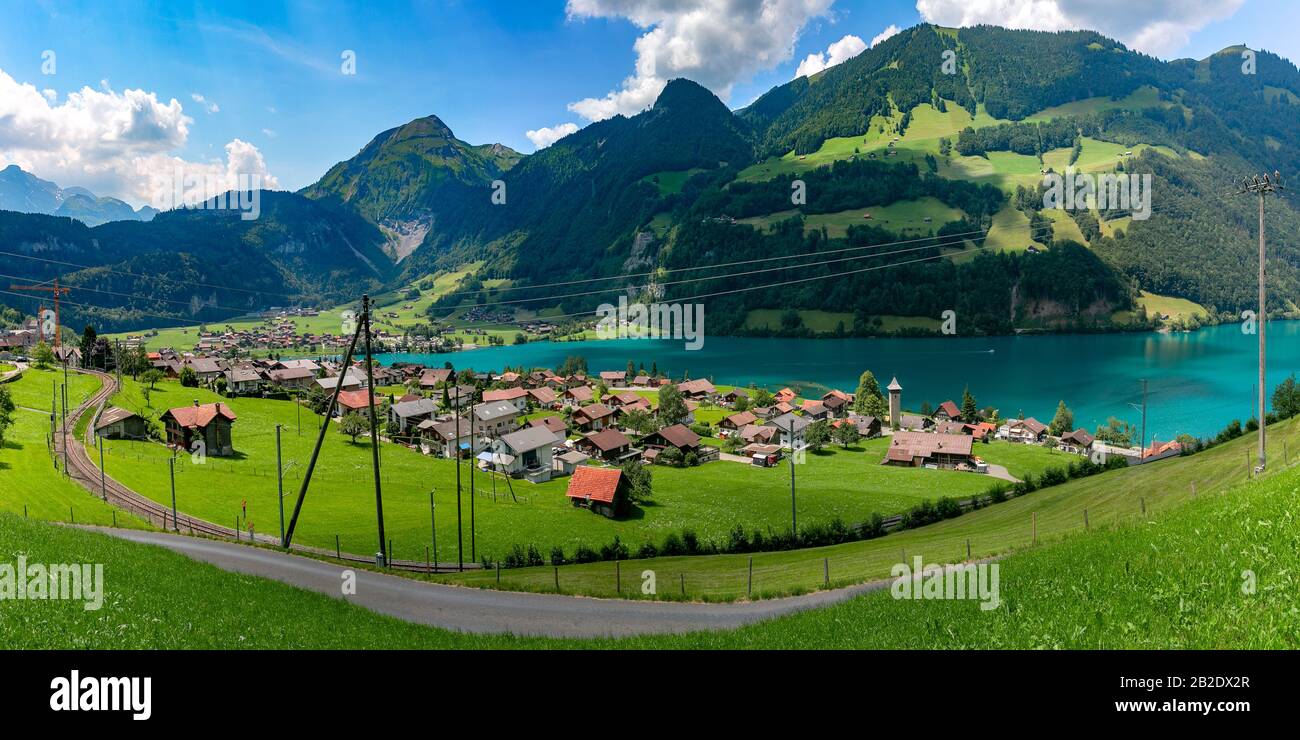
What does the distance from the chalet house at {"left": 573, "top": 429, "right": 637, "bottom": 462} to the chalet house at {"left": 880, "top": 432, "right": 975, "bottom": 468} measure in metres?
28.1

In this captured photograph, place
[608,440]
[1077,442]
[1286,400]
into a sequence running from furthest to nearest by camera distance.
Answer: [1077,442]
[608,440]
[1286,400]

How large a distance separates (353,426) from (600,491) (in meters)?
33.2

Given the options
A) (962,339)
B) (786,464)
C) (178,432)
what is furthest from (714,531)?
(962,339)

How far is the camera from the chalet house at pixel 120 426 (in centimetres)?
5700

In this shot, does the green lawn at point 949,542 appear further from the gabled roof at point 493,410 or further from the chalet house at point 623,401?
the chalet house at point 623,401

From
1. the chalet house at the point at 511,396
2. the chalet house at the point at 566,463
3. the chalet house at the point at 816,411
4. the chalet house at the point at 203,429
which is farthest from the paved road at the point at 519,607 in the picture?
the chalet house at the point at 816,411

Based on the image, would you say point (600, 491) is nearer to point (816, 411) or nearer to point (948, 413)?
point (816, 411)

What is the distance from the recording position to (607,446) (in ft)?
229

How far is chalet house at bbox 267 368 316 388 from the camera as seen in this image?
104625 millimetres

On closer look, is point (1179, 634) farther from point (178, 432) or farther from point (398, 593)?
point (178, 432)

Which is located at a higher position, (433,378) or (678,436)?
(433,378)

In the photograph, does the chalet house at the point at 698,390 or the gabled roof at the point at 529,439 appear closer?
the gabled roof at the point at 529,439

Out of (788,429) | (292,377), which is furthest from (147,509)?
(292,377)

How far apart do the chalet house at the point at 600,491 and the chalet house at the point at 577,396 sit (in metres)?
50.9
